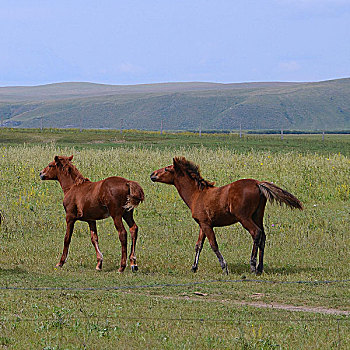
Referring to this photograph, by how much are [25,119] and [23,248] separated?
17169 cm

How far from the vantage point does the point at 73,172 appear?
1415 cm

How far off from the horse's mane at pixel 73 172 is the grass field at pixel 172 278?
1846mm

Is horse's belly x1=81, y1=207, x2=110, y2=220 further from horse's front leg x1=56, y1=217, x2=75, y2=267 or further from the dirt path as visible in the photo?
the dirt path

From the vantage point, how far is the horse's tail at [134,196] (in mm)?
12688

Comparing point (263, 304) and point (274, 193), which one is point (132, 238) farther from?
point (263, 304)

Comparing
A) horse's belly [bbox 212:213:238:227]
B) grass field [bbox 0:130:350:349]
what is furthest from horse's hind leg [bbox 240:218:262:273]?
grass field [bbox 0:130:350:349]

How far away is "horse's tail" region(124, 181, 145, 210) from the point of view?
41.6 feet

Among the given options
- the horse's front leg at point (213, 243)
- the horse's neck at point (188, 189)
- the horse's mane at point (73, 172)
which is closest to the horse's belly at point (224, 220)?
the horse's front leg at point (213, 243)

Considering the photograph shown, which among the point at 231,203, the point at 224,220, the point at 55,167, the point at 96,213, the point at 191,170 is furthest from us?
the point at 55,167

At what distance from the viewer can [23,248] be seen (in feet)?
51.2

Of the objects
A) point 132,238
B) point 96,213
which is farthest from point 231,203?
point 96,213

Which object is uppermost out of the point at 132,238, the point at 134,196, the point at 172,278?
the point at 134,196

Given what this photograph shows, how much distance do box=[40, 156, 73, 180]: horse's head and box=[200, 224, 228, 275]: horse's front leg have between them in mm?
3665

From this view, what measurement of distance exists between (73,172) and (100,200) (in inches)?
52.0
